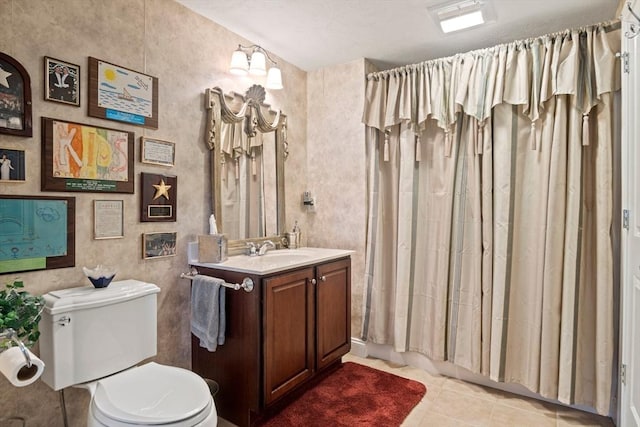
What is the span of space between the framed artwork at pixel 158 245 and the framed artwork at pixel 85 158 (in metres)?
0.28

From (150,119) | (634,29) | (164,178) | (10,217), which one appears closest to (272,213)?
(164,178)

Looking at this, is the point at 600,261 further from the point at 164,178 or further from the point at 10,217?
the point at 10,217

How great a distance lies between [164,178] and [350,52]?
1737 millimetres

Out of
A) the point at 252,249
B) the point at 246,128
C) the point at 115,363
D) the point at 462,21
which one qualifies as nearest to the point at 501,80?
the point at 462,21

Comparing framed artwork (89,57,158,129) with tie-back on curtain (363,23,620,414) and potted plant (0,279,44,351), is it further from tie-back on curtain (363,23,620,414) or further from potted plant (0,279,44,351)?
tie-back on curtain (363,23,620,414)

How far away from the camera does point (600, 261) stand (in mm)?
2074

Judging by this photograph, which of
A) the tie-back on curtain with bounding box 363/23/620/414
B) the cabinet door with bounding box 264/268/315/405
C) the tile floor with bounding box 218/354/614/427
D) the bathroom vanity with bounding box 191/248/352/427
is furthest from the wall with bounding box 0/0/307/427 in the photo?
the tie-back on curtain with bounding box 363/23/620/414

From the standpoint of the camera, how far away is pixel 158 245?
6.70 ft

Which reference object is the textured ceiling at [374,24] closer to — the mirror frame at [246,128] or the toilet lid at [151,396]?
the mirror frame at [246,128]

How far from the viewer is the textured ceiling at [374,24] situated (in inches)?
84.6

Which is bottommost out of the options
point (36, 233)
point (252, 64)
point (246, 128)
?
point (36, 233)

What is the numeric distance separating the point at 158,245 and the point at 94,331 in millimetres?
584

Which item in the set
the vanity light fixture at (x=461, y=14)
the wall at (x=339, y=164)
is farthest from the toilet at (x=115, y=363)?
the vanity light fixture at (x=461, y=14)

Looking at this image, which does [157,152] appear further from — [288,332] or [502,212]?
[502,212]
